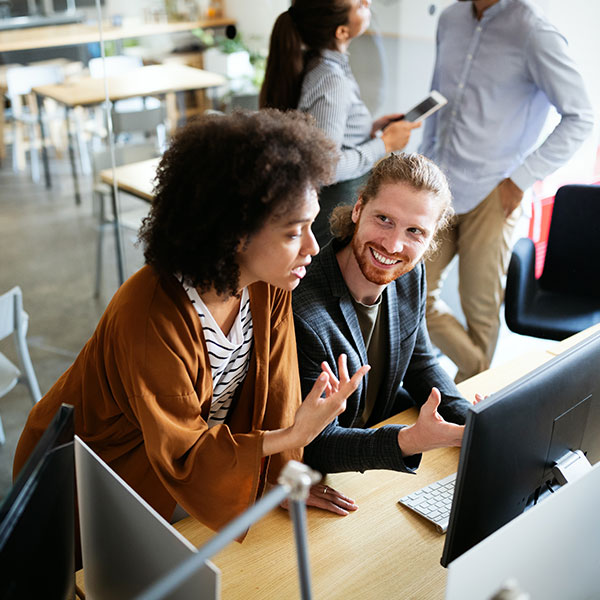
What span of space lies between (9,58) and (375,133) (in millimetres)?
1374

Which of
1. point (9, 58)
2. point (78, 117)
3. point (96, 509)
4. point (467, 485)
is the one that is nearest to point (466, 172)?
point (78, 117)

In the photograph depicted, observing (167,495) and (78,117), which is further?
(78,117)

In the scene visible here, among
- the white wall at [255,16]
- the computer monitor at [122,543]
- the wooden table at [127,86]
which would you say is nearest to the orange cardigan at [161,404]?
the computer monitor at [122,543]

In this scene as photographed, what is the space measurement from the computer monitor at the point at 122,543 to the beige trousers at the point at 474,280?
6.33 feet

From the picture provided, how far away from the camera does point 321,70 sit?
8.00 feet

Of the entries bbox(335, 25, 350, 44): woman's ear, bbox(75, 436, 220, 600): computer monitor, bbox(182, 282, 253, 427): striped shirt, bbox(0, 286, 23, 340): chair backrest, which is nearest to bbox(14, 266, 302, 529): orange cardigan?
bbox(182, 282, 253, 427): striped shirt

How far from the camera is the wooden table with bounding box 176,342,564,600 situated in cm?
120

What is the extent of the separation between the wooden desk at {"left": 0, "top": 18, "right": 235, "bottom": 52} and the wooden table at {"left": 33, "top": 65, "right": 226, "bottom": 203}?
14cm

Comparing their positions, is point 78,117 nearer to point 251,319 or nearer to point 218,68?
point 218,68

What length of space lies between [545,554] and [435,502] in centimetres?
40

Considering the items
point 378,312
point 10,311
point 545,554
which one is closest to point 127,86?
point 10,311

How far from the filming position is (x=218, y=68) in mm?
3203

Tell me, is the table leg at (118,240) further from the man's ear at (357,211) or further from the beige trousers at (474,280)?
the man's ear at (357,211)

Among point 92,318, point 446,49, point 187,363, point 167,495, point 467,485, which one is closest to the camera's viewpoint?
point 467,485
